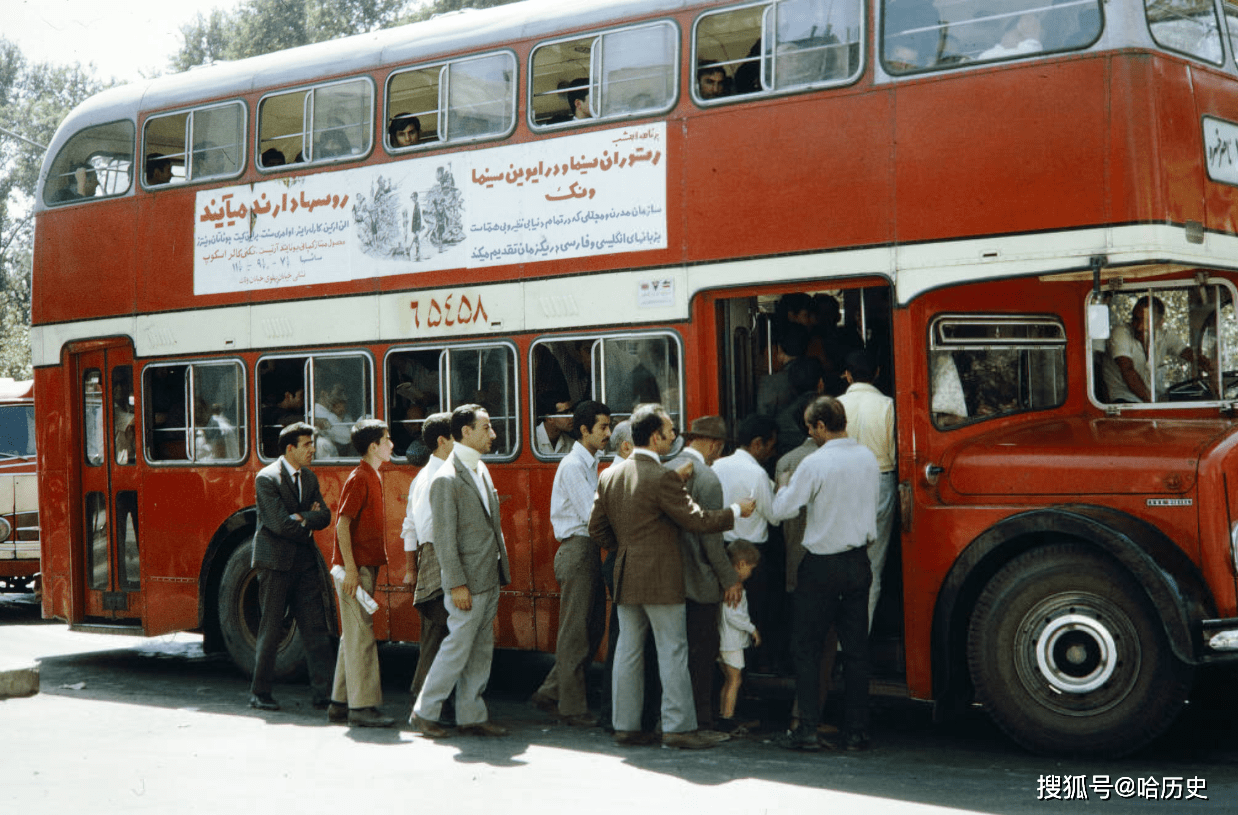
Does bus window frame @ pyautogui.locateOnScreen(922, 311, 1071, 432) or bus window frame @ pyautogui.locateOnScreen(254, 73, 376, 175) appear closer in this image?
bus window frame @ pyautogui.locateOnScreen(922, 311, 1071, 432)

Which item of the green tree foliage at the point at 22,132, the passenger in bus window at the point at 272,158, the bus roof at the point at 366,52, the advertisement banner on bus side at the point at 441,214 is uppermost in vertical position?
the green tree foliage at the point at 22,132

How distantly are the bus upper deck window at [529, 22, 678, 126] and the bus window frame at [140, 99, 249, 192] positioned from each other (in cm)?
259

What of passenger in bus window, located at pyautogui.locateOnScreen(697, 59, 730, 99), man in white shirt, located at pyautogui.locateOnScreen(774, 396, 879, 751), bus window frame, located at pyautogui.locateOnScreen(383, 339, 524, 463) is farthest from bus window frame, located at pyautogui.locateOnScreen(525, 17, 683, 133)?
man in white shirt, located at pyautogui.locateOnScreen(774, 396, 879, 751)

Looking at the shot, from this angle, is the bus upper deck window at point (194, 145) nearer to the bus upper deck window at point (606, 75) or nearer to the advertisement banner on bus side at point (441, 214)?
the advertisement banner on bus side at point (441, 214)

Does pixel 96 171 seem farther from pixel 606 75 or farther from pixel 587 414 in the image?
pixel 587 414

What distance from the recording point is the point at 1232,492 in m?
6.64

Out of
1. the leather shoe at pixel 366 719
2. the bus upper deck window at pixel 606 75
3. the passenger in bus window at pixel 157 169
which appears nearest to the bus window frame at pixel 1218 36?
the bus upper deck window at pixel 606 75

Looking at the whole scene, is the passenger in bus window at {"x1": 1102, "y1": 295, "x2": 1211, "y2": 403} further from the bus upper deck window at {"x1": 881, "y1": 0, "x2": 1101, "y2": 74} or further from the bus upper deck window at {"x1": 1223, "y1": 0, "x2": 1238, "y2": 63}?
the bus upper deck window at {"x1": 881, "y1": 0, "x2": 1101, "y2": 74}

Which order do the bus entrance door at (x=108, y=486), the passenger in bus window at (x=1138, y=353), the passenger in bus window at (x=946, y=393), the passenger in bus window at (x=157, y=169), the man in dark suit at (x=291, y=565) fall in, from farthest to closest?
the bus entrance door at (x=108, y=486) < the passenger in bus window at (x=157, y=169) < the man in dark suit at (x=291, y=565) < the passenger in bus window at (x=1138, y=353) < the passenger in bus window at (x=946, y=393)

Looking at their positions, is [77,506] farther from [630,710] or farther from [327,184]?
[630,710]

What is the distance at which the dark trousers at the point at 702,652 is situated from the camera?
7715 mm

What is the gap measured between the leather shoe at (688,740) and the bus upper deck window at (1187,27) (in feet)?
13.6

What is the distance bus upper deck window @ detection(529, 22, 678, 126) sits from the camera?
8500 mm

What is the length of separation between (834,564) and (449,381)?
3.23 metres
